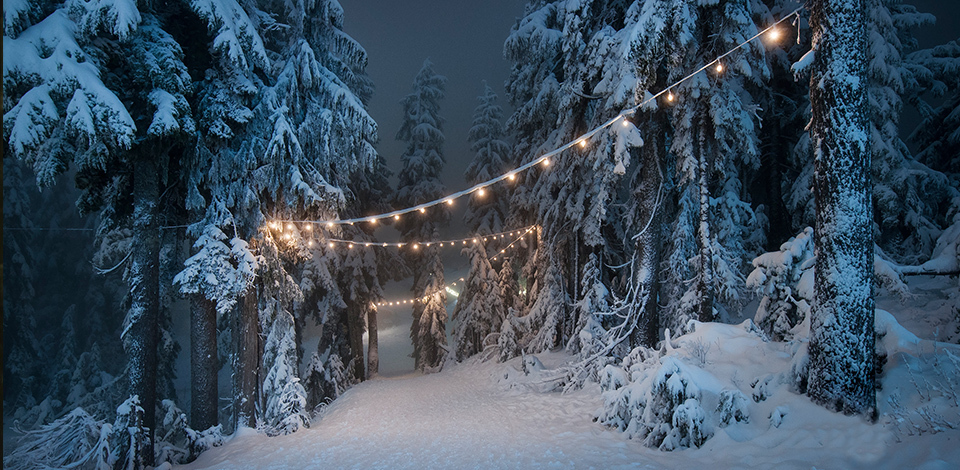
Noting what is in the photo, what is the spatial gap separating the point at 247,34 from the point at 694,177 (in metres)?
9.60

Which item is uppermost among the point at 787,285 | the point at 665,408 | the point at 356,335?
the point at 787,285

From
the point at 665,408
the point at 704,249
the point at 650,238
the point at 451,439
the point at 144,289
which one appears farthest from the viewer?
the point at 650,238

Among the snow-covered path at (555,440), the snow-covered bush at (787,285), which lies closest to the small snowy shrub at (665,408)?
the snow-covered path at (555,440)

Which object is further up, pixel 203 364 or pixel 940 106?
pixel 940 106

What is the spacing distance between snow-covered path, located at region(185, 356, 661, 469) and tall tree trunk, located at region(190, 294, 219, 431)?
3.00 feet

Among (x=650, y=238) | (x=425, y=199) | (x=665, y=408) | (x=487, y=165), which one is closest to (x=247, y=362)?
(x=665, y=408)

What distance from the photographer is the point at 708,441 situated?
6316 millimetres

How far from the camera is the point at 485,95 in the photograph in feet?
78.9

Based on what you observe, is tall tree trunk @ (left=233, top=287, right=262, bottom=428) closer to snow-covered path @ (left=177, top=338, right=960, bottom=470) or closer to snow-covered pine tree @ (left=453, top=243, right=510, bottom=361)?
snow-covered path @ (left=177, top=338, right=960, bottom=470)

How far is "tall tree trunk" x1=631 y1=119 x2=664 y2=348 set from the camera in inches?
401

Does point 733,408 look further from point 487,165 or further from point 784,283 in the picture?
point 487,165

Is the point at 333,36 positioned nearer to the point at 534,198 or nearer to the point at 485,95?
the point at 534,198

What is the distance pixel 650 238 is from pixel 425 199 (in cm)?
1369

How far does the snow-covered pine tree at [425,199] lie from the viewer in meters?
22.2
